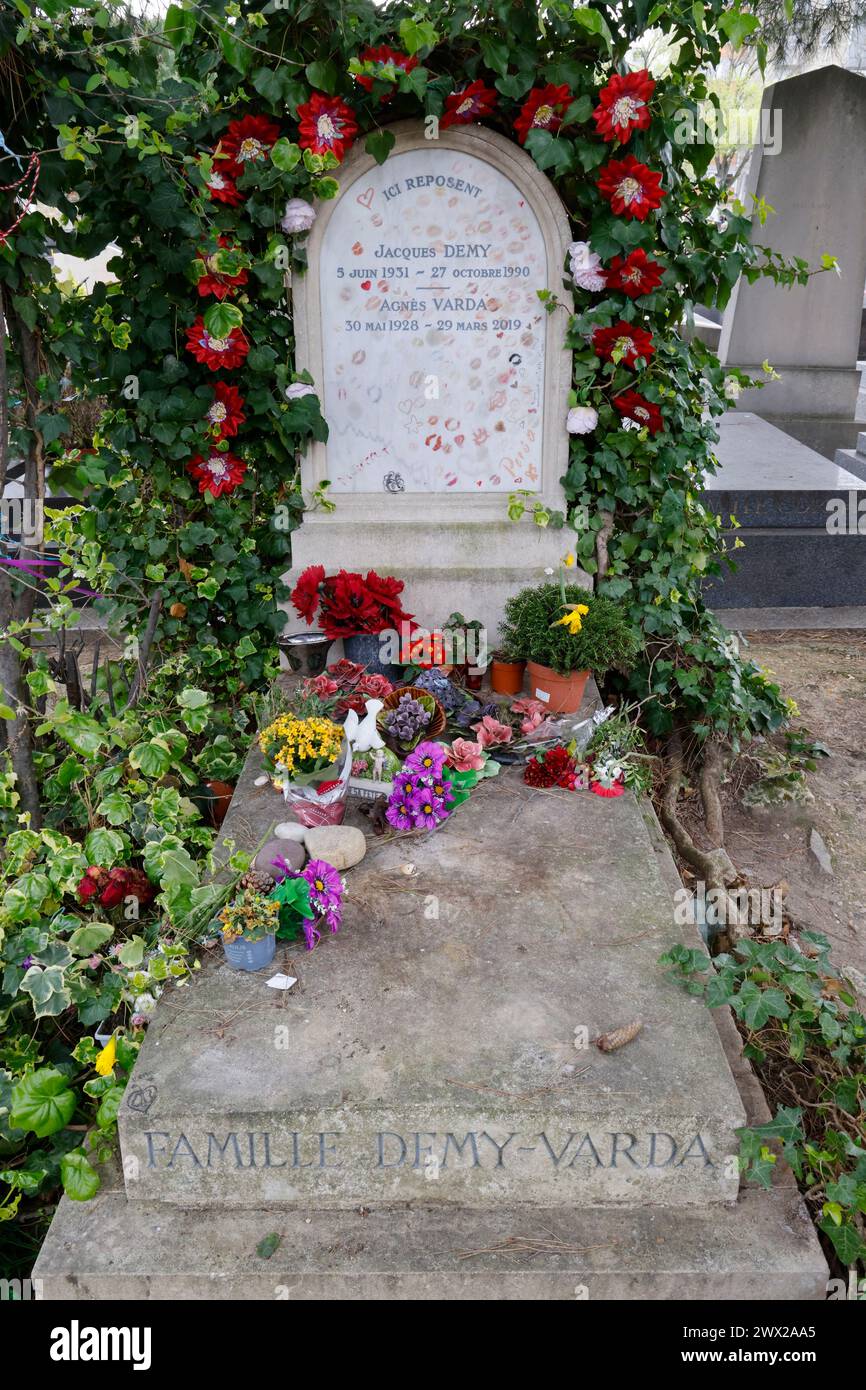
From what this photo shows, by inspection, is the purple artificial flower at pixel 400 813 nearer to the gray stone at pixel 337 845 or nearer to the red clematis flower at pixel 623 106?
the gray stone at pixel 337 845

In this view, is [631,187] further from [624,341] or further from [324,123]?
[324,123]

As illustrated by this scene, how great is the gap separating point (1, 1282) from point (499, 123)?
4.17 meters

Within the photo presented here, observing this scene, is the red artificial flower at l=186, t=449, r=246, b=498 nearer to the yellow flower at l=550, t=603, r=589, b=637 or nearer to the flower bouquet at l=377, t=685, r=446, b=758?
the flower bouquet at l=377, t=685, r=446, b=758

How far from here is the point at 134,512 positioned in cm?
455

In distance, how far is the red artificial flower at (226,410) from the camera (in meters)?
4.27

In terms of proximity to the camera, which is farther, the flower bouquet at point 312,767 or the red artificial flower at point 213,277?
the red artificial flower at point 213,277

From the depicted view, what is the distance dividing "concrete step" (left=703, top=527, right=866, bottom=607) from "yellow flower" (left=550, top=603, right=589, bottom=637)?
259cm

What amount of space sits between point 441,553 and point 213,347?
1222 mm

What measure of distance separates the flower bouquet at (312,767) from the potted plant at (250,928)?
0.59 meters

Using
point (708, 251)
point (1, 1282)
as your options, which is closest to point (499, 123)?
point (708, 251)

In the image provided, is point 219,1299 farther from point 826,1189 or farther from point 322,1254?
point 826,1189

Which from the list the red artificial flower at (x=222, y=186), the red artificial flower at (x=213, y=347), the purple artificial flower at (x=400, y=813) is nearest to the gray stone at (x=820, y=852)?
the purple artificial flower at (x=400, y=813)

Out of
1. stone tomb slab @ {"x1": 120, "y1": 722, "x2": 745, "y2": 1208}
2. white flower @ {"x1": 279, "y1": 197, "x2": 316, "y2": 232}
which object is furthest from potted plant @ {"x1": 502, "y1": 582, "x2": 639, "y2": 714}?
white flower @ {"x1": 279, "y1": 197, "x2": 316, "y2": 232}

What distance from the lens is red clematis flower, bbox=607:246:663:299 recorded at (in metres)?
4.16
